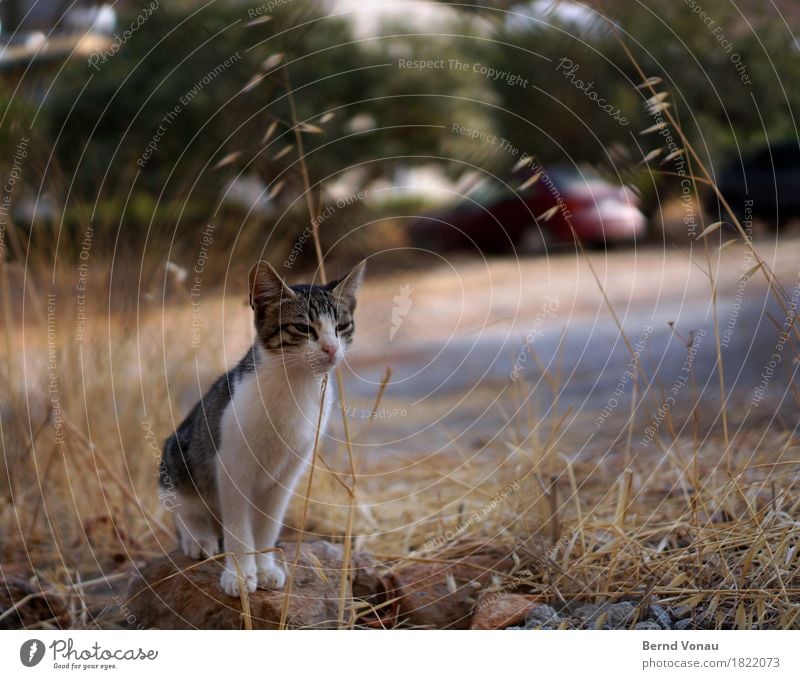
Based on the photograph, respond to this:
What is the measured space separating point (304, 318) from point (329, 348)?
0.10m

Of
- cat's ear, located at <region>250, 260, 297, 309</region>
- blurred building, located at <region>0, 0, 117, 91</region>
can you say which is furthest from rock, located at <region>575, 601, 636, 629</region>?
blurred building, located at <region>0, 0, 117, 91</region>

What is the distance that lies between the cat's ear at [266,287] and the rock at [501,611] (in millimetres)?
854

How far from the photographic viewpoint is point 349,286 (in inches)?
77.5

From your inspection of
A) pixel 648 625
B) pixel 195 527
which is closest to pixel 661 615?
pixel 648 625

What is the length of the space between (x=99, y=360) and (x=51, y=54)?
1016mm

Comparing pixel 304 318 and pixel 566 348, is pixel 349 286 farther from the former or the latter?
pixel 566 348

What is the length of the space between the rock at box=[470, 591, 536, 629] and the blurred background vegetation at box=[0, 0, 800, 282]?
108 centimetres

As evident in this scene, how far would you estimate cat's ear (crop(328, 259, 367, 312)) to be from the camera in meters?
1.94

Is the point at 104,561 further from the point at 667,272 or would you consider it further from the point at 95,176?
the point at 667,272

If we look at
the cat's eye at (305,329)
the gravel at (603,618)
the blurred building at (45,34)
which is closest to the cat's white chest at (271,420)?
the cat's eye at (305,329)

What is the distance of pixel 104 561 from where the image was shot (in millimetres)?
2502

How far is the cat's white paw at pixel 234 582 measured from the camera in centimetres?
192
